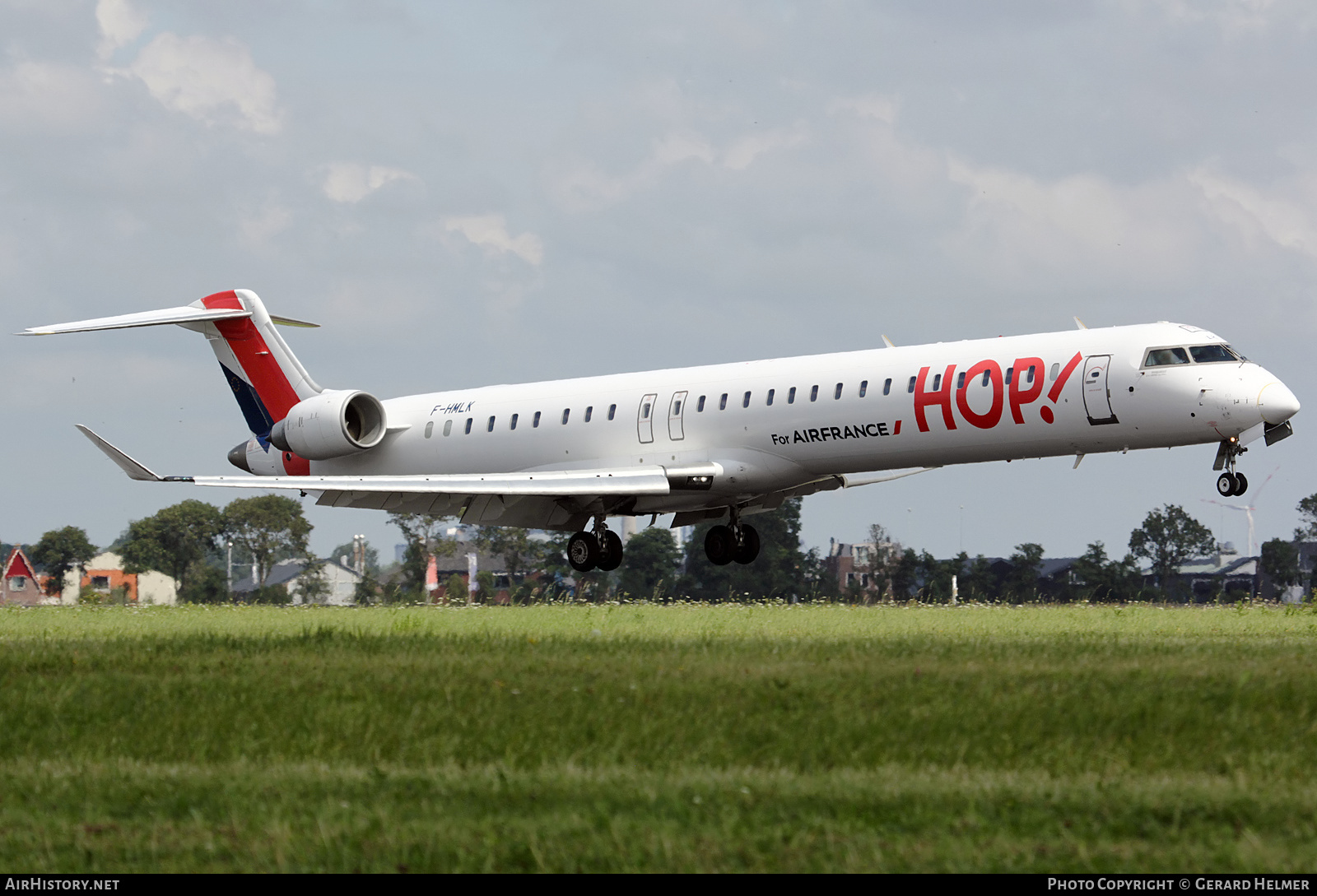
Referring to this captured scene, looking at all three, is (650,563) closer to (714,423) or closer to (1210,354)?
(714,423)

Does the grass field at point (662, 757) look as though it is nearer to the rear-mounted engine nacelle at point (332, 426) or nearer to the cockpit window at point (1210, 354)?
the cockpit window at point (1210, 354)

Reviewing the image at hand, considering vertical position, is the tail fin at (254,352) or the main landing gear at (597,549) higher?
the tail fin at (254,352)

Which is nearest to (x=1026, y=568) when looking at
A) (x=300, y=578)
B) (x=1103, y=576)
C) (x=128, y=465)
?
(x=1103, y=576)

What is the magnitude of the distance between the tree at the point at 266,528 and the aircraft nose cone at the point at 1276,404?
6615 cm

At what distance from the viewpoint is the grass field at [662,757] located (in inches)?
292

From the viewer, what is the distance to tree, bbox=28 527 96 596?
282ft

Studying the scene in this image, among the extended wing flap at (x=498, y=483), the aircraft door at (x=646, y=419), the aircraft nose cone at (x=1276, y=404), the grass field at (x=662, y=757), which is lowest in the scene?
the grass field at (x=662, y=757)

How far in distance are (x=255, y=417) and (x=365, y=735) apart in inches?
1138

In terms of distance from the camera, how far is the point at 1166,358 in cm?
2523

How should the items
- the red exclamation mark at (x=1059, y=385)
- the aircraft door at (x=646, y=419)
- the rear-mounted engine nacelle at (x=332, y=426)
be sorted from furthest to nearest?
the rear-mounted engine nacelle at (x=332, y=426) < the aircraft door at (x=646, y=419) < the red exclamation mark at (x=1059, y=385)

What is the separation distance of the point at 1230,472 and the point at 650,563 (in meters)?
44.9

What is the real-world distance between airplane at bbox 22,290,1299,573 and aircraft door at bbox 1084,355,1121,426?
1.0 inches

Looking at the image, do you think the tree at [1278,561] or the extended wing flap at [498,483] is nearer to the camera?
the extended wing flap at [498,483]

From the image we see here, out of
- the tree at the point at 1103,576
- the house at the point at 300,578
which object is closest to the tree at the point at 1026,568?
the tree at the point at 1103,576
